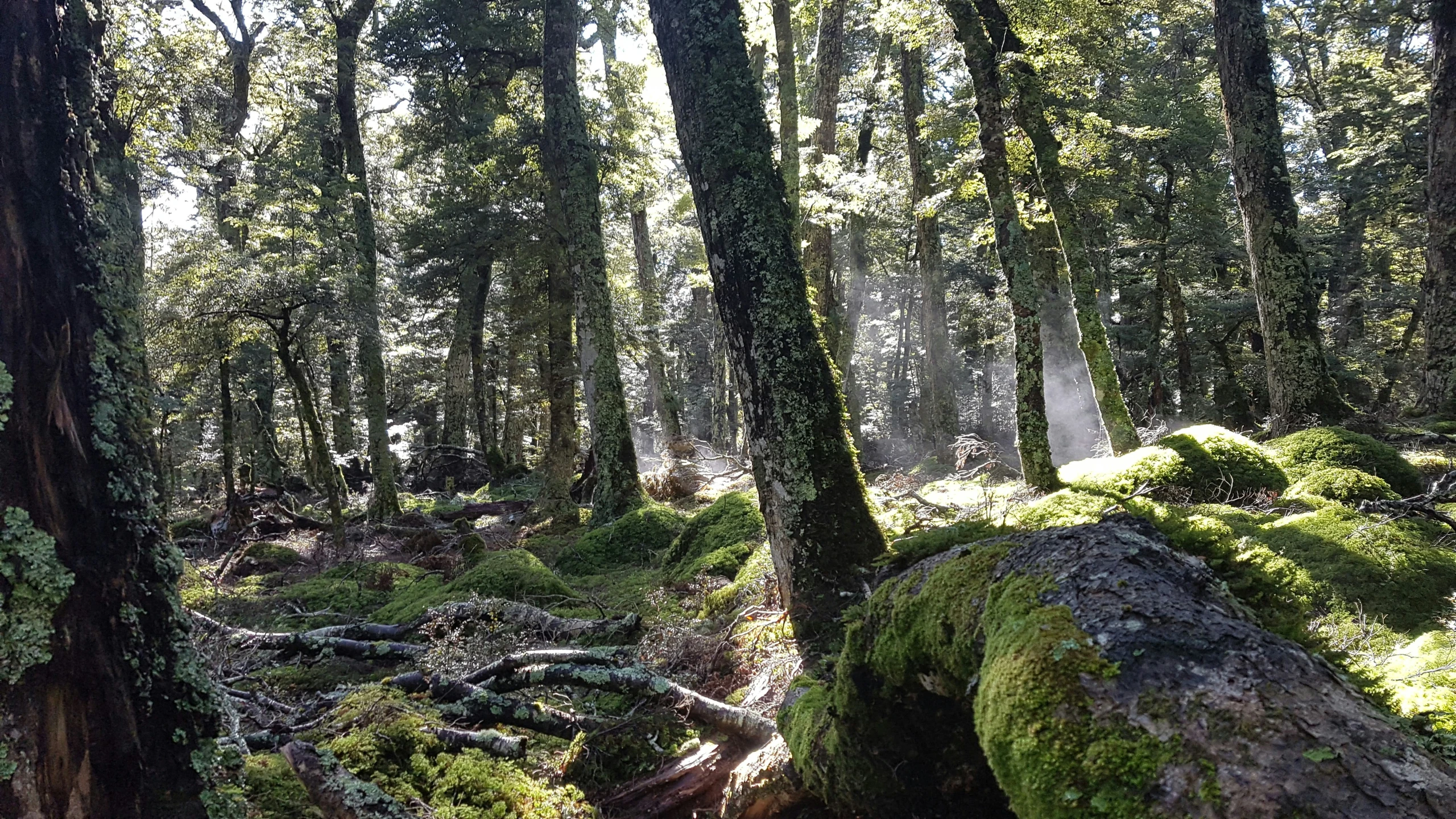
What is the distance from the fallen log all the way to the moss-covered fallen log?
75.0 inches

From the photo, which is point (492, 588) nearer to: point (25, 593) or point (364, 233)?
point (25, 593)

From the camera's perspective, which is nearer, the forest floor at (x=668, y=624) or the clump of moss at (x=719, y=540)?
the forest floor at (x=668, y=624)

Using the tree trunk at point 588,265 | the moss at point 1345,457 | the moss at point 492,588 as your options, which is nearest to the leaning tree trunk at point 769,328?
the moss at point 492,588

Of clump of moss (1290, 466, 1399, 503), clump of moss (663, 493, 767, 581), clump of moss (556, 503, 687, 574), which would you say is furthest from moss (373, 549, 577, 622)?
clump of moss (1290, 466, 1399, 503)

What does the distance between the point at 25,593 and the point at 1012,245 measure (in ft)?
23.7

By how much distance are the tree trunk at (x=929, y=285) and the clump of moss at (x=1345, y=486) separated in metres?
9.97

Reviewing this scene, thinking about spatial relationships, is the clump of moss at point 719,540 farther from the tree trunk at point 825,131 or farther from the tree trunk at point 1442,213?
the tree trunk at point 1442,213

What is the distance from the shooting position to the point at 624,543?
29.1 feet

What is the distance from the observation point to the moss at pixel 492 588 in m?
5.94

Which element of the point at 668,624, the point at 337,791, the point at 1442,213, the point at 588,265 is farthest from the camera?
the point at 588,265

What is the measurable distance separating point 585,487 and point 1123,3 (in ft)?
40.3

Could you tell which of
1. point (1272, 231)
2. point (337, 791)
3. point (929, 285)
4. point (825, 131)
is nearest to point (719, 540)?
point (337, 791)

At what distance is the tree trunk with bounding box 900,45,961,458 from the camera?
16250mm

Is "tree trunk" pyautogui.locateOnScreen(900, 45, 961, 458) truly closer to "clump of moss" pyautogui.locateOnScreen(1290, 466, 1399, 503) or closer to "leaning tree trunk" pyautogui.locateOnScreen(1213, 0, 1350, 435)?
"leaning tree trunk" pyautogui.locateOnScreen(1213, 0, 1350, 435)
